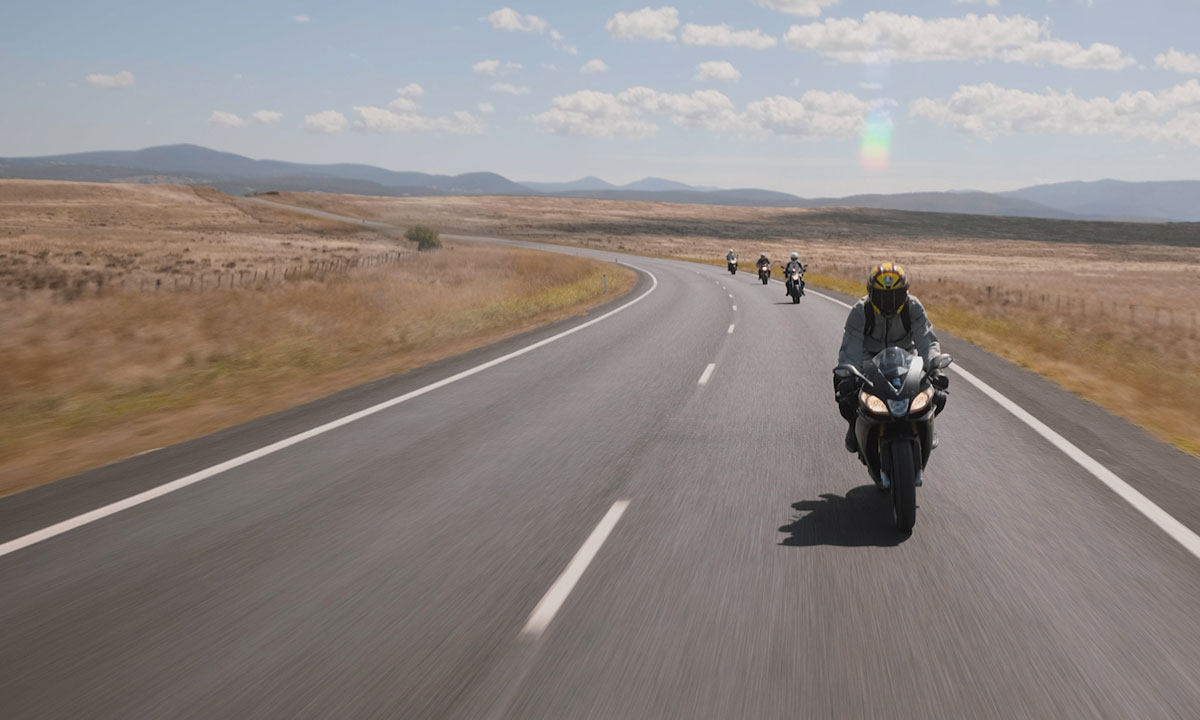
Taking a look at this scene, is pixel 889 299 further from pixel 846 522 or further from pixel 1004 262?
pixel 1004 262

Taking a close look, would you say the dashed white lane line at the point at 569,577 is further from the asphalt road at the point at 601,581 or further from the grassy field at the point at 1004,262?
the grassy field at the point at 1004,262

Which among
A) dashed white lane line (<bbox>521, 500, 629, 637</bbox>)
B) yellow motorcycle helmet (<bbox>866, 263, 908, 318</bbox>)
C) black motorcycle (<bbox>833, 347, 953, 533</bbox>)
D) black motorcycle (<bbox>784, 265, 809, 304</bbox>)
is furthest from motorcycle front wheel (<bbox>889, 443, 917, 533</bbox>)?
Answer: black motorcycle (<bbox>784, 265, 809, 304</bbox>)

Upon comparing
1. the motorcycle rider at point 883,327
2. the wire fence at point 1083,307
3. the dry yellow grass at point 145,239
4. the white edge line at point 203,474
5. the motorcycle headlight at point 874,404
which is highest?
the motorcycle rider at point 883,327

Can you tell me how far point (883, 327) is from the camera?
7016mm

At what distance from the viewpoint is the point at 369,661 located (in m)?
3.92

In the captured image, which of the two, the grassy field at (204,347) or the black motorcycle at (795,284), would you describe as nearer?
the grassy field at (204,347)

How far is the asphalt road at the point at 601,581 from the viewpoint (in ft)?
12.0

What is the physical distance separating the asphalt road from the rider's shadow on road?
0.09 feet

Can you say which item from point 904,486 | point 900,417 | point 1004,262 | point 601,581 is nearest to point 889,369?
point 900,417

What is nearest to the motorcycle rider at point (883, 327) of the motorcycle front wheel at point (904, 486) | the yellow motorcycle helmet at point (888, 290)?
the yellow motorcycle helmet at point (888, 290)

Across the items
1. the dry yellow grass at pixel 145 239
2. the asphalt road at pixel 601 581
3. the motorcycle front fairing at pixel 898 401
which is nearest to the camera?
the asphalt road at pixel 601 581

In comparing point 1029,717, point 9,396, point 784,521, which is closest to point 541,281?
point 9,396

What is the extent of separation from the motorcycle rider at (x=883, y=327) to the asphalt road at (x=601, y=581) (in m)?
1.02

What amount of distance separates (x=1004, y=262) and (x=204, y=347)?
74.4 metres
